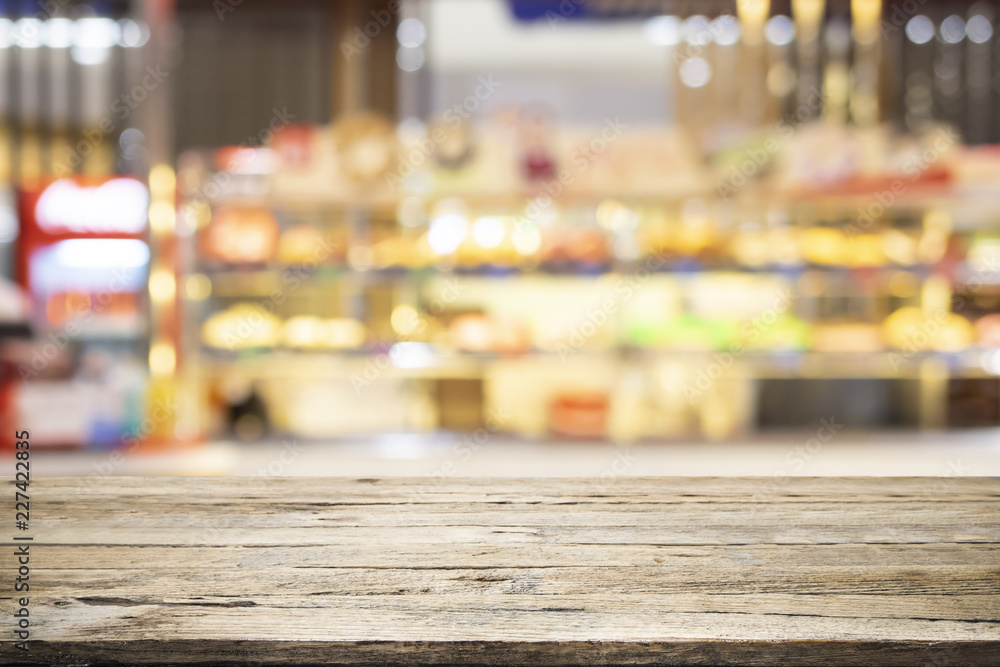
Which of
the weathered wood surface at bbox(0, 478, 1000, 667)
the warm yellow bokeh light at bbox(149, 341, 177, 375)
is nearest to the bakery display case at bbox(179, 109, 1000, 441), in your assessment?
the warm yellow bokeh light at bbox(149, 341, 177, 375)

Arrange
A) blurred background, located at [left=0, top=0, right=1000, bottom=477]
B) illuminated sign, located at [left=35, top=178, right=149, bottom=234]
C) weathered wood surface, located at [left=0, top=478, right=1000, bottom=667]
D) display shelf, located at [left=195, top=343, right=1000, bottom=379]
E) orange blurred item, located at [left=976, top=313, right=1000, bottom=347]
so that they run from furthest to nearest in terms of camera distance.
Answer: illuminated sign, located at [left=35, top=178, right=149, bottom=234]
orange blurred item, located at [left=976, top=313, right=1000, bottom=347]
display shelf, located at [left=195, top=343, right=1000, bottom=379]
blurred background, located at [left=0, top=0, right=1000, bottom=477]
weathered wood surface, located at [left=0, top=478, right=1000, bottom=667]

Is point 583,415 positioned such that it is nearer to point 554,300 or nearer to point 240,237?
point 554,300

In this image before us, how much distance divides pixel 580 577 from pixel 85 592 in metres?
0.43


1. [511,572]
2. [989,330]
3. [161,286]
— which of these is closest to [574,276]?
[161,286]

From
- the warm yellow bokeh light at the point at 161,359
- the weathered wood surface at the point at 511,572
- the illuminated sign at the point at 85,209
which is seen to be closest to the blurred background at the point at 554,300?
the warm yellow bokeh light at the point at 161,359

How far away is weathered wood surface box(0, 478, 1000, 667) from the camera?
2.07ft

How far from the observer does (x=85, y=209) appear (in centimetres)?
504

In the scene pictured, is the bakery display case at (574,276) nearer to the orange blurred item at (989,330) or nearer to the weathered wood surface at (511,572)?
the orange blurred item at (989,330)

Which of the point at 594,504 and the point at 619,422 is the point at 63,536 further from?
the point at 619,422

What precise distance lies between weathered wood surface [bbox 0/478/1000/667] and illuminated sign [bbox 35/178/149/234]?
4832 mm

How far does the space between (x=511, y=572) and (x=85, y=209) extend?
5266 millimetres

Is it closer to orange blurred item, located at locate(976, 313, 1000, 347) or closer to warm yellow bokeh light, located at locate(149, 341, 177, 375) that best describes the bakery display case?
orange blurred item, located at locate(976, 313, 1000, 347)

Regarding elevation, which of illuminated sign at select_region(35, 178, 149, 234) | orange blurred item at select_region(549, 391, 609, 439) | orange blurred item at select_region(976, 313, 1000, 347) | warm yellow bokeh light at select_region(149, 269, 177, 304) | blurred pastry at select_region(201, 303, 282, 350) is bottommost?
orange blurred item at select_region(549, 391, 609, 439)

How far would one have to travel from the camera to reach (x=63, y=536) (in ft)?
2.32
